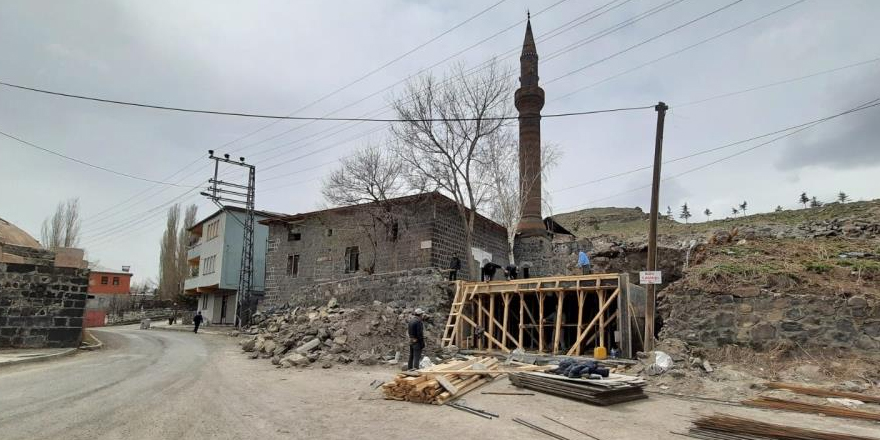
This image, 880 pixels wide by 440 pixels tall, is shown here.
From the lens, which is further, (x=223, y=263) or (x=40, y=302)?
(x=223, y=263)

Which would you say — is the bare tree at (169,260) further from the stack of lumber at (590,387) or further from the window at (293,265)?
the stack of lumber at (590,387)

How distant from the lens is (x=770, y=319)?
1070 cm

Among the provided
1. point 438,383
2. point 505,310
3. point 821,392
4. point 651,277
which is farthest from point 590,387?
point 505,310

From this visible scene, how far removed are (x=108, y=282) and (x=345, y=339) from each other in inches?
2058

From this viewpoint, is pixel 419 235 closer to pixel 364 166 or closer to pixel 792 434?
pixel 364 166

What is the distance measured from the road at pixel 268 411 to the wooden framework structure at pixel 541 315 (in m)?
4.44

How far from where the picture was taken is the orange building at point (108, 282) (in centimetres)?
5284

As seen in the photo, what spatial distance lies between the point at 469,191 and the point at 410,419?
15426mm

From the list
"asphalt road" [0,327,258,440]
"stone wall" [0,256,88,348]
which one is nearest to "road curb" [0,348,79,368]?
"asphalt road" [0,327,258,440]

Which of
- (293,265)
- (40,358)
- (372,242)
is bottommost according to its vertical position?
(40,358)

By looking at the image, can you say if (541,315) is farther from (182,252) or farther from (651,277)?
(182,252)

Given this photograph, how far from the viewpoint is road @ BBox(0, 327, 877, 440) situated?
619 centimetres

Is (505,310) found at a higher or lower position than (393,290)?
lower

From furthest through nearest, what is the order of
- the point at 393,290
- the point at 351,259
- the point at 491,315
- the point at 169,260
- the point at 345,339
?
the point at 169,260 → the point at 351,259 → the point at 393,290 → the point at 491,315 → the point at 345,339
